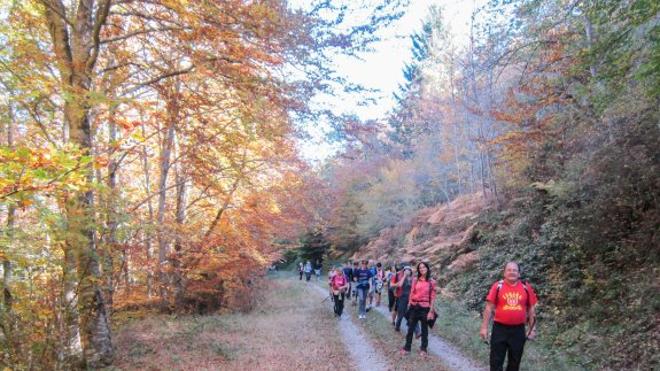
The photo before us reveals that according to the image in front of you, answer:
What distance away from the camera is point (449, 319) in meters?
→ 12.4

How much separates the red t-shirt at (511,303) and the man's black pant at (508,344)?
0.10 metres

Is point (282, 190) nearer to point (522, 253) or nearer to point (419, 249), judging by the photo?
point (522, 253)

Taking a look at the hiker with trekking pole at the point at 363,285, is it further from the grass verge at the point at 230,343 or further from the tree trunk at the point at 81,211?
the tree trunk at the point at 81,211

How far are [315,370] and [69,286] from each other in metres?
Result: 4.51

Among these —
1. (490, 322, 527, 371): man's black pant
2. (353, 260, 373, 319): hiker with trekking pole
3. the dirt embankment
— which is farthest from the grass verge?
the dirt embankment

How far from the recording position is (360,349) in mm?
10305

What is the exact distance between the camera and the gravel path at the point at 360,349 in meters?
8.68

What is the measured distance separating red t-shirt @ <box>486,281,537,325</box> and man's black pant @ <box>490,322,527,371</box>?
104 mm

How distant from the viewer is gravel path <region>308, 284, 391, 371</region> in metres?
8.68

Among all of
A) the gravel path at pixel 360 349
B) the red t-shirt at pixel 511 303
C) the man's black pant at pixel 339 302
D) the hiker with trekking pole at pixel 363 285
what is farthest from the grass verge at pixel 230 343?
the red t-shirt at pixel 511 303

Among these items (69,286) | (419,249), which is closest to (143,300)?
(69,286)

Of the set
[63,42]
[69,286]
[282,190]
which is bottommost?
[69,286]

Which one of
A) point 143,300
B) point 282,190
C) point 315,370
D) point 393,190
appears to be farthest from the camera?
point 393,190

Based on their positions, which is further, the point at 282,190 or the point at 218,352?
the point at 282,190
